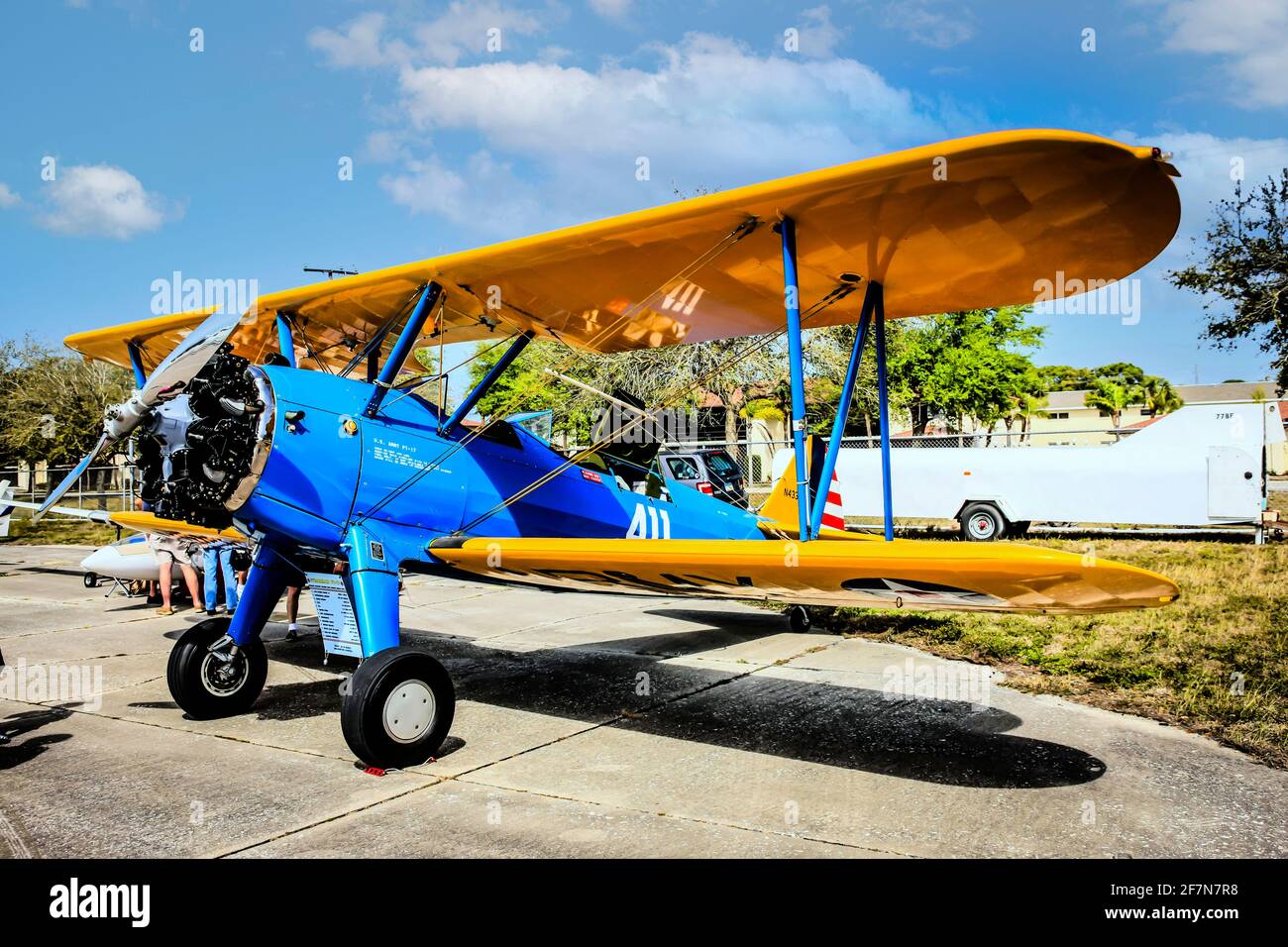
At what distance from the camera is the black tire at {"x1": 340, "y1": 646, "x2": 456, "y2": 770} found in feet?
14.4

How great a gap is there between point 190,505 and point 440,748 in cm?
199

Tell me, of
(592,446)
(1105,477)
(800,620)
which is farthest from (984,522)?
(592,446)

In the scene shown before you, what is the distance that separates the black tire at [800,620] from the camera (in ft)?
29.2

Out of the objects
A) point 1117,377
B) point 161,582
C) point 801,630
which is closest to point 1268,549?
point 801,630

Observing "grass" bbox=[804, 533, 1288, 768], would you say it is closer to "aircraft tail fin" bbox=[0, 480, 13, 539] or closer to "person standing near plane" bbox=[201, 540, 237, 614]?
"person standing near plane" bbox=[201, 540, 237, 614]

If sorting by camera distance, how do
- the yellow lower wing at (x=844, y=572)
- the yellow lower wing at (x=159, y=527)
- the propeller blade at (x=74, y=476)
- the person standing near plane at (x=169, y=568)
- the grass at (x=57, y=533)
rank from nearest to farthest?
1. the yellow lower wing at (x=844, y=572)
2. the propeller blade at (x=74, y=476)
3. the yellow lower wing at (x=159, y=527)
4. the person standing near plane at (x=169, y=568)
5. the grass at (x=57, y=533)

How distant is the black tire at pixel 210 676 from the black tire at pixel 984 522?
13124 mm

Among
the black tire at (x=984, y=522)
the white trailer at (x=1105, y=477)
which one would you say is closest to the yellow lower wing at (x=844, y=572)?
the white trailer at (x=1105, y=477)

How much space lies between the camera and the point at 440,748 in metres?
4.95

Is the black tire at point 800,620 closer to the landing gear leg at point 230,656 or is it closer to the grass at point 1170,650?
the grass at point 1170,650

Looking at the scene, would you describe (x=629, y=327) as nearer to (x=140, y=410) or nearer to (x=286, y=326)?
(x=286, y=326)

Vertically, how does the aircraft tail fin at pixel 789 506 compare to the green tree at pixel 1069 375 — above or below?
below

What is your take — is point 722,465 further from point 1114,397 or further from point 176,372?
point 1114,397

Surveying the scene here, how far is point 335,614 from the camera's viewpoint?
540 centimetres
